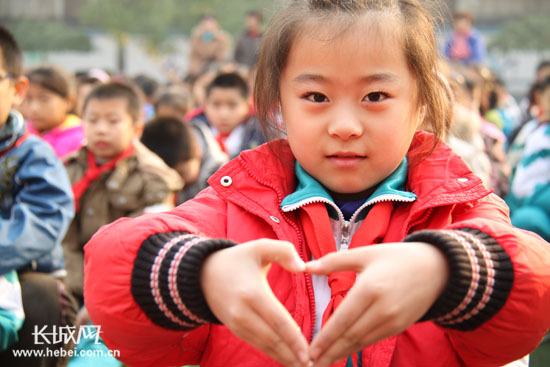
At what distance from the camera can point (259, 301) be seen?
901 mm

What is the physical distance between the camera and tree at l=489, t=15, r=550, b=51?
13.7 metres

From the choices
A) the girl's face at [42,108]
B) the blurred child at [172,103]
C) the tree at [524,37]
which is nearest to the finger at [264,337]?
the girl's face at [42,108]

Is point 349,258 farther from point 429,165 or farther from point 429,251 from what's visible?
point 429,165

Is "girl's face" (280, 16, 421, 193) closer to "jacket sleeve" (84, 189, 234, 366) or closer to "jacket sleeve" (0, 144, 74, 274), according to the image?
"jacket sleeve" (84, 189, 234, 366)

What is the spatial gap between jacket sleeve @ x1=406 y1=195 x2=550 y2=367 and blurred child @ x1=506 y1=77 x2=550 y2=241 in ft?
6.94

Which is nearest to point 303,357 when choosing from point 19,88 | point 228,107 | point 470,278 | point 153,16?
point 470,278

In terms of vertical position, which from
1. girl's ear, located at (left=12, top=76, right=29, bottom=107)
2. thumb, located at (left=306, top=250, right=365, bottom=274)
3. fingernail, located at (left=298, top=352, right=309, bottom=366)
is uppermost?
girl's ear, located at (left=12, top=76, right=29, bottom=107)

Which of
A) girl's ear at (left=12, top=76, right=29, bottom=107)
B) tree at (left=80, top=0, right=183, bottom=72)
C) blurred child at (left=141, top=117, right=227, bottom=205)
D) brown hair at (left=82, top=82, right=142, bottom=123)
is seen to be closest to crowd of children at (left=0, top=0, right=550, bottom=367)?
girl's ear at (left=12, top=76, right=29, bottom=107)

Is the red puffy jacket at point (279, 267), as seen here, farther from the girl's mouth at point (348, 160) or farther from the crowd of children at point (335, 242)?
the girl's mouth at point (348, 160)

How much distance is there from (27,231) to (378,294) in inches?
63.7

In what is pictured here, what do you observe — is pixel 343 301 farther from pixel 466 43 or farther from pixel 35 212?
pixel 466 43

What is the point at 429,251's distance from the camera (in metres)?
0.94

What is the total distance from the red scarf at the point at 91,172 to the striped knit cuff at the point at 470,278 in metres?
2.44

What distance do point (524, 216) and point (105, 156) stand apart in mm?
2252
